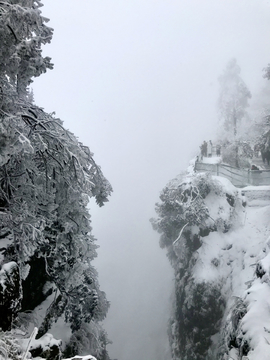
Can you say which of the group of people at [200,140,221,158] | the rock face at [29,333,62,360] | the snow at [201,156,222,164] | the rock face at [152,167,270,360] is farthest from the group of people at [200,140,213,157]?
the rock face at [29,333,62,360]

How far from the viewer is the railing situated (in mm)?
19422

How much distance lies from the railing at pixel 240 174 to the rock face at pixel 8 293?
59.1ft

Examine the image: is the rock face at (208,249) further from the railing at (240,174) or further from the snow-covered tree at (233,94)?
the snow-covered tree at (233,94)

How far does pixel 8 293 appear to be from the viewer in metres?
4.70

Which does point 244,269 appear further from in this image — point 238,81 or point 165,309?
point 238,81

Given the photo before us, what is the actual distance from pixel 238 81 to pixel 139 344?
96.7 ft

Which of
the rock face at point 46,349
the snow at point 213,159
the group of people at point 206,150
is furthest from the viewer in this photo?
Result: the group of people at point 206,150

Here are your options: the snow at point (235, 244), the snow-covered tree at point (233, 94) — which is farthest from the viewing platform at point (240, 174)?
the snow-covered tree at point (233, 94)

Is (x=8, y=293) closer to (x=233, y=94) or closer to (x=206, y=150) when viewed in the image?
(x=206, y=150)

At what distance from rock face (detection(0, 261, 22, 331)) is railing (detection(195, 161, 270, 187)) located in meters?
18.0

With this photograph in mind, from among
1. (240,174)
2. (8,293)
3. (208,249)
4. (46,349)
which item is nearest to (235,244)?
(208,249)

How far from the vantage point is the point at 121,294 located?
2836 cm

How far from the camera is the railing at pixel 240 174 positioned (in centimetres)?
1942

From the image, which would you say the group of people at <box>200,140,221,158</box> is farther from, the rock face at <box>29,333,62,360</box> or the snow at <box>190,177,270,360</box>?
the rock face at <box>29,333,62,360</box>
